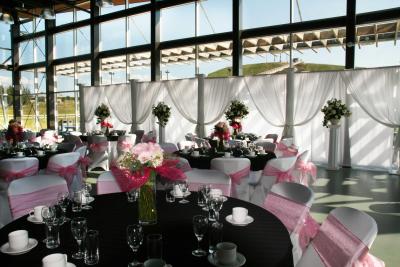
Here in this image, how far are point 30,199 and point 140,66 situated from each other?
10327mm

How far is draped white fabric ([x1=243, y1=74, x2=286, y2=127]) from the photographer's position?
895 centimetres

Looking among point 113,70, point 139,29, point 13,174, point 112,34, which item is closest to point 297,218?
point 13,174

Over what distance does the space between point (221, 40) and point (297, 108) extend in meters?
3.31

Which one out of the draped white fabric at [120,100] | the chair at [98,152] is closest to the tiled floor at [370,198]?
the chair at [98,152]

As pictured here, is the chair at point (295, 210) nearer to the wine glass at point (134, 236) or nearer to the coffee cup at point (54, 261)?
the wine glass at point (134, 236)

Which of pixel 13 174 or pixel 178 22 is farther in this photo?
pixel 178 22

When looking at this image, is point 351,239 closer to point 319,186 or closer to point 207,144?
point 207,144

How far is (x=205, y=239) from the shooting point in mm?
1765

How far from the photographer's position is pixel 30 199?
2.63 metres

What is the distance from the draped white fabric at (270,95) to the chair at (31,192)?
713 cm

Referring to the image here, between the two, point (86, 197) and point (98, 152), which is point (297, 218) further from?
point (98, 152)

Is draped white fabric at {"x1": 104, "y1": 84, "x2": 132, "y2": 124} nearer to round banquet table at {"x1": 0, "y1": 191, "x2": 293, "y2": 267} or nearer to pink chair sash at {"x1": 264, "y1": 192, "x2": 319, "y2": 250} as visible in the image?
round banquet table at {"x1": 0, "y1": 191, "x2": 293, "y2": 267}

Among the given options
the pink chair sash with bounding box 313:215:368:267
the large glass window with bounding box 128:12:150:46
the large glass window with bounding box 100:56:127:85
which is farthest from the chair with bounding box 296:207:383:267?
the large glass window with bounding box 100:56:127:85

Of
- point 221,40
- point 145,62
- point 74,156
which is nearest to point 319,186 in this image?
point 74,156
